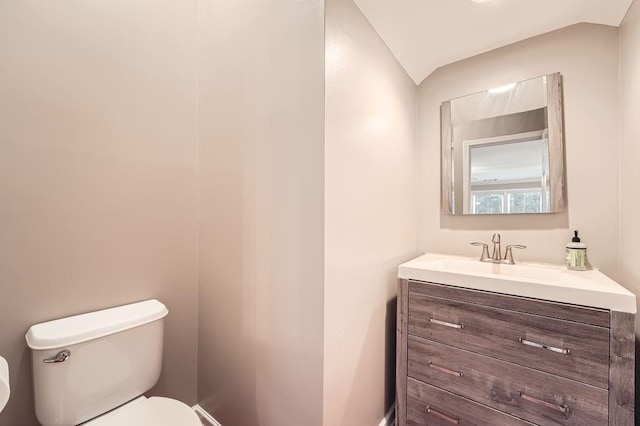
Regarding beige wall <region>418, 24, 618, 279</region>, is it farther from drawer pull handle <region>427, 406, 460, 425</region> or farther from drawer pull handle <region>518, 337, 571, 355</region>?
drawer pull handle <region>427, 406, 460, 425</region>

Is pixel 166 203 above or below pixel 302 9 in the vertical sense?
below

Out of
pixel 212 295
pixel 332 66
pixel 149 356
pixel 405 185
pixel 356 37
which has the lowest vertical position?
pixel 149 356

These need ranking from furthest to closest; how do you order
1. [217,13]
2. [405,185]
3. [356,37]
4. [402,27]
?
[405,185], [217,13], [402,27], [356,37]

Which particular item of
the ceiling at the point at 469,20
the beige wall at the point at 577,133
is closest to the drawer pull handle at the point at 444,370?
the beige wall at the point at 577,133

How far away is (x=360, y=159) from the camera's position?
1.23 metres

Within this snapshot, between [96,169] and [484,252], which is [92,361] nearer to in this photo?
[96,169]

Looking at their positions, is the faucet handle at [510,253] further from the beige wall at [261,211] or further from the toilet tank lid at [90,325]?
the toilet tank lid at [90,325]

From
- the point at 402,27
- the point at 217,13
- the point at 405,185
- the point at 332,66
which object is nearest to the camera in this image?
the point at 332,66

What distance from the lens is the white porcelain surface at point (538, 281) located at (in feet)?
3.00

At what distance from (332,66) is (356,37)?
30 centimetres

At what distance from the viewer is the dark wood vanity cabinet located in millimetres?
905

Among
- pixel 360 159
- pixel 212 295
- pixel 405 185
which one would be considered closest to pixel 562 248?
pixel 405 185

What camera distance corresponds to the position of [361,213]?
4.04ft

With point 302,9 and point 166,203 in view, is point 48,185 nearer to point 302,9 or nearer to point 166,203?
point 166,203
